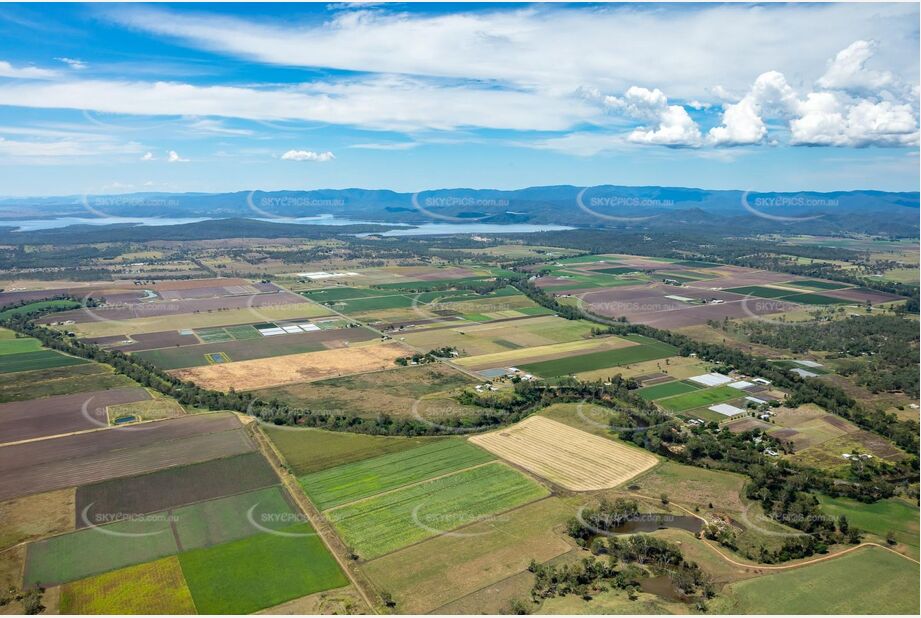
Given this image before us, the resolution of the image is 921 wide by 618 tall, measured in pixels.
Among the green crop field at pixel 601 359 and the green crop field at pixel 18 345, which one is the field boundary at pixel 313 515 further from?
the green crop field at pixel 18 345

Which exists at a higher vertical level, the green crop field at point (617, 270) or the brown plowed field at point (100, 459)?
the green crop field at point (617, 270)

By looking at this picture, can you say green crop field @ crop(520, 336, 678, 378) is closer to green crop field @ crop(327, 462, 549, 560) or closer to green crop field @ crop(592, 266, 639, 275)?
green crop field @ crop(327, 462, 549, 560)

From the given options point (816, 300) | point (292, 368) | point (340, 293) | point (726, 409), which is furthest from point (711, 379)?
point (340, 293)

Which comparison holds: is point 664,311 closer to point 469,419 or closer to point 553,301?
point 553,301

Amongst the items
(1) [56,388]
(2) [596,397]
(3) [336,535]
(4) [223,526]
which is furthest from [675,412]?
(1) [56,388]

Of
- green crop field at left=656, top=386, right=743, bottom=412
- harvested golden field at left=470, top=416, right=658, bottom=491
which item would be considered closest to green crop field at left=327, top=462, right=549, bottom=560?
harvested golden field at left=470, top=416, right=658, bottom=491

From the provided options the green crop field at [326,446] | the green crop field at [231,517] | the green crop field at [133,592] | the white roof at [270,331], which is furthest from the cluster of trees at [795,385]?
the green crop field at [133,592]
